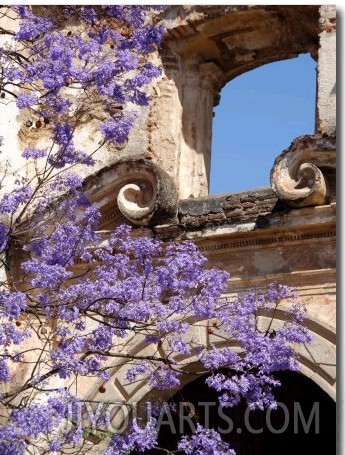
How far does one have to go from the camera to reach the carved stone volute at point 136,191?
8789mm

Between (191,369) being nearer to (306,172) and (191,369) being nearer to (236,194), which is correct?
(236,194)

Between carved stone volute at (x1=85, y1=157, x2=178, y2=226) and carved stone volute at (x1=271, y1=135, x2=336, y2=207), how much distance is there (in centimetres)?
78

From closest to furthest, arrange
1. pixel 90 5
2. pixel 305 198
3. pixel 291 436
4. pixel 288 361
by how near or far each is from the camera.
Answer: pixel 288 361 → pixel 90 5 → pixel 305 198 → pixel 291 436

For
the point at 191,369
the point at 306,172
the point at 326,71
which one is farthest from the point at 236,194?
the point at 191,369

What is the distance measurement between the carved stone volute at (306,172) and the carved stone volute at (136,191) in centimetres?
78

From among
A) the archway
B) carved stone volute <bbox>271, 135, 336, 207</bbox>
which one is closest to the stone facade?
carved stone volute <bbox>271, 135, 336, 207</bbox>

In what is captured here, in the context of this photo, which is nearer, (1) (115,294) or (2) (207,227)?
(1) (115,294)

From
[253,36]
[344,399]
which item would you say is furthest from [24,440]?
A: [253,36]

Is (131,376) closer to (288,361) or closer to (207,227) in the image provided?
(288,361)

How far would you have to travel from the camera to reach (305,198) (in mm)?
8258

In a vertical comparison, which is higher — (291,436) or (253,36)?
(253,36)

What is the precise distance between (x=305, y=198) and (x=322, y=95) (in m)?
0.85

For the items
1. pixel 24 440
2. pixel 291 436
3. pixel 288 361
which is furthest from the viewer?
pixel 291 436

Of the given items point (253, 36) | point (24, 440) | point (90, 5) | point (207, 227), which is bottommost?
point (24, 440)
